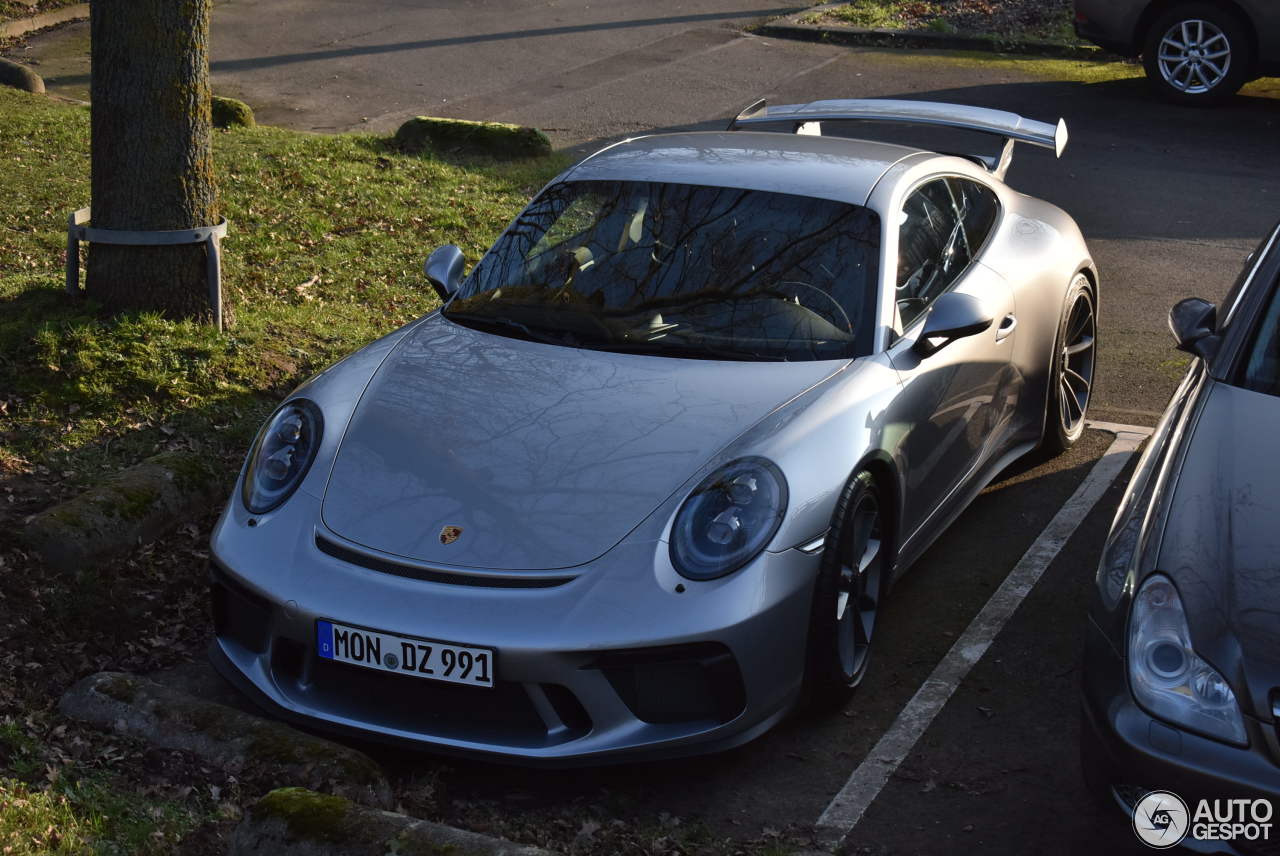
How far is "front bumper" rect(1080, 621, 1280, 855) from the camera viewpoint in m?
3.07

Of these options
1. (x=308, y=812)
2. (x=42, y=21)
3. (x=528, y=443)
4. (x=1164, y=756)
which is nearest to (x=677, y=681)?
(x=528, y=443)

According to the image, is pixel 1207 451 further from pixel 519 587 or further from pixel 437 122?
pixel 437 122

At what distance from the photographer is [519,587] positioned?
3.82 metres

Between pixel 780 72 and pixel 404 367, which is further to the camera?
pixel 780 72

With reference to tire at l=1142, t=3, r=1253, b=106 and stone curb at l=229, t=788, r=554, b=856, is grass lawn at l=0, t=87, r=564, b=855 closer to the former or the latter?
stone curb at l=229, t=788, r=554, b=856

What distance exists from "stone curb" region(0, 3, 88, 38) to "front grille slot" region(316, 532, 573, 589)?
13.5 m

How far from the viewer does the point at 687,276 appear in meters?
5.01

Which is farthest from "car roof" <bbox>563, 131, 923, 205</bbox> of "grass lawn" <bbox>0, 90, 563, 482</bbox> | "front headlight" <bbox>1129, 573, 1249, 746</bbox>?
"front headlight" <bbox>1129, 573, 1249, 746</bbox>

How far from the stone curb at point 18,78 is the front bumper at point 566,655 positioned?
33.4ft

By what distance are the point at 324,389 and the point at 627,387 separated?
1026 millimetres

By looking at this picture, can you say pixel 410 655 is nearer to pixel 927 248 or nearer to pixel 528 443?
pixel 528 443

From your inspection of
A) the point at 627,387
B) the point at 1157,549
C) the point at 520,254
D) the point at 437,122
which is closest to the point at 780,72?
the point at 437,122

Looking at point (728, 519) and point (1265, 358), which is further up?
point (1265, 358)

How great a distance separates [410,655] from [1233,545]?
2052 mm
